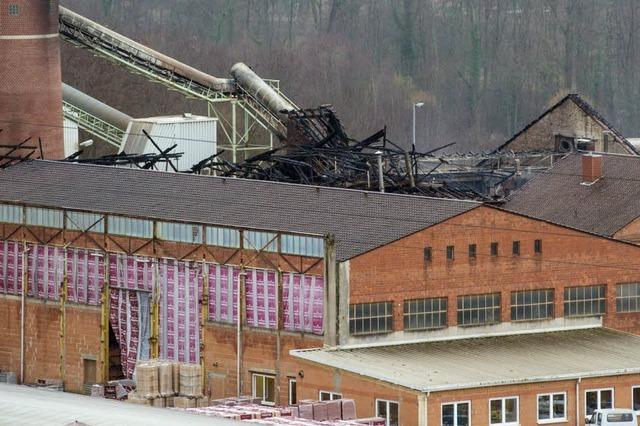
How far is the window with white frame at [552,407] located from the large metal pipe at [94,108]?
36.9 meters

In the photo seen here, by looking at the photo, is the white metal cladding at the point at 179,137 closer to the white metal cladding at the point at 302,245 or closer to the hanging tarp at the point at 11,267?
the hanging tarp at the point at 11,267

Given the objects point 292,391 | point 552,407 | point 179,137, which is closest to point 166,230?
point 292,391

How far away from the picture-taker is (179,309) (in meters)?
64.2

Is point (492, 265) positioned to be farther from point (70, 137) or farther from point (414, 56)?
point (414, 56)

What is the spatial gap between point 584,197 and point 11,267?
1805 cm

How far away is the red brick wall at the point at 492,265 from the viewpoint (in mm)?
60406

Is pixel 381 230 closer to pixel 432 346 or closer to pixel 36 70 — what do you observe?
pixel 432 346

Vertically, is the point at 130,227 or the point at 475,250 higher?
the point at 130,227

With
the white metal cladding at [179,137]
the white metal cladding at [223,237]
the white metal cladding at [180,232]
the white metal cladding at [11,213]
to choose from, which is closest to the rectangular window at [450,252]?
the white metal cladding at [223,237]

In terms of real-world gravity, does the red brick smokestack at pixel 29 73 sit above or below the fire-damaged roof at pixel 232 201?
above

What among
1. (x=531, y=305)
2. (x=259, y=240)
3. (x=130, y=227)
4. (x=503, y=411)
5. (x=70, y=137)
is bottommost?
(x=503, y=411)

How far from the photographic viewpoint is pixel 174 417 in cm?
4934

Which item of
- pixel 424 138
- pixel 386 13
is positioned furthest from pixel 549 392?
pixel 386 13

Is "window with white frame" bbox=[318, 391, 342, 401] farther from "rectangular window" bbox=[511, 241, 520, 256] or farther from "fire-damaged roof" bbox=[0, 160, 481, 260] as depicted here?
"rectangular window" bbox=[511, 241, 520, 256]
